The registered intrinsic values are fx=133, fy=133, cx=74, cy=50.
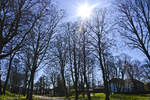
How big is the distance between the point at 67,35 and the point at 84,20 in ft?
14.7

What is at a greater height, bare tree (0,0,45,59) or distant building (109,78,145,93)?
bare tree (0,0,45,59)

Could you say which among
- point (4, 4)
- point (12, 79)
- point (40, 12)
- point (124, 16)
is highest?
point (124, 16)

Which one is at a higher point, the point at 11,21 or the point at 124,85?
the point at 11,21

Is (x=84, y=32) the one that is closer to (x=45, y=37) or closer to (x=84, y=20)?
(x=84, y=20)

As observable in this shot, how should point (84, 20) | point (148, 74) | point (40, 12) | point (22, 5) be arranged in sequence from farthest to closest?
point (148, 74) < point (84, 20) < point (40, 12) < point (22, 5)

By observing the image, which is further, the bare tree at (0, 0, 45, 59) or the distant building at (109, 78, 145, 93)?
the distant building at (109, 78, 145, 93)

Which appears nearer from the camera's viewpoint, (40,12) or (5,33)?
(5,33)

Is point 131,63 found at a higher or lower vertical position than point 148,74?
higher

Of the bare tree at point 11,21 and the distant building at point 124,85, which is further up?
the bare tree at point 11,21

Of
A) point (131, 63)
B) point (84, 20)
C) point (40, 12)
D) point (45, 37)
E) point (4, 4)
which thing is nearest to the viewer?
point (4, 4)

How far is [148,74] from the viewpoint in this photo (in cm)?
5106

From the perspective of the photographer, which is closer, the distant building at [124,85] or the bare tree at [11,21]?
the bare tree at [11,21]

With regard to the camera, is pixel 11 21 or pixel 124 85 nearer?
pixel 11 21

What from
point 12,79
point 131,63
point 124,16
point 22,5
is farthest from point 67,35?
point 131,63
